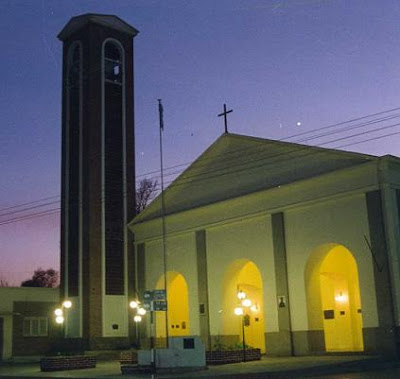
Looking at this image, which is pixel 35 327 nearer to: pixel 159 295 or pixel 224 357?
pixel 224 357

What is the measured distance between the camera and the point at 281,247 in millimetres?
33219

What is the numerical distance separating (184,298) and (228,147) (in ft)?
33.7

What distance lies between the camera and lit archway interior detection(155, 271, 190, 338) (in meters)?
40.5

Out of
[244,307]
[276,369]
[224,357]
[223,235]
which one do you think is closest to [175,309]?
[244,307]

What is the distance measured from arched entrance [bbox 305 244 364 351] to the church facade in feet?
0.17

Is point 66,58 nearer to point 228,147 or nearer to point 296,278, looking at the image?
point 228,147

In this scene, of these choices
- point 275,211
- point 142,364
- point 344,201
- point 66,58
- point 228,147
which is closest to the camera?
point 142,364

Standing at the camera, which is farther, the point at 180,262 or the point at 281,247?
the point at 180,262

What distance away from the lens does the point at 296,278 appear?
32.5m

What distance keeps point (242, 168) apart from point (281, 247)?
522 cm

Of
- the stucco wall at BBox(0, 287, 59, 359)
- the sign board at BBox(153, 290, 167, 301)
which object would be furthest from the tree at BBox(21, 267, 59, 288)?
the sign board at BBox(153, 290, 167, 301)

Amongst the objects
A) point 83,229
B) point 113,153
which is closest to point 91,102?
point 113,153

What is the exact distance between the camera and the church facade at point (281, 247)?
29484 mm

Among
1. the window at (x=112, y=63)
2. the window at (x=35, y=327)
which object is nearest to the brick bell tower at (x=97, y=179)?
the window at (x=112, y=63)
